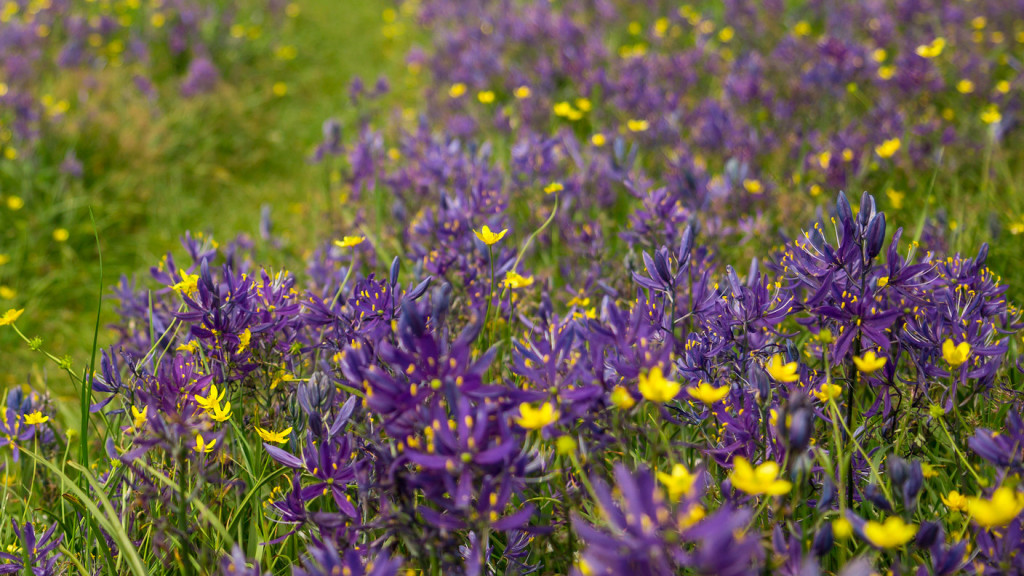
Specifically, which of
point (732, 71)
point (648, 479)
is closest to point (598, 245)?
point (648, 479)

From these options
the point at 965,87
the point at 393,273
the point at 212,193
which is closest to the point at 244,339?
the point at 393,273

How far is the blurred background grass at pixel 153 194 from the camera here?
4359 mm

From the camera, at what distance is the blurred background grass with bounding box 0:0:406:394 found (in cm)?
436

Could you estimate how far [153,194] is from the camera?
5562 millimetres

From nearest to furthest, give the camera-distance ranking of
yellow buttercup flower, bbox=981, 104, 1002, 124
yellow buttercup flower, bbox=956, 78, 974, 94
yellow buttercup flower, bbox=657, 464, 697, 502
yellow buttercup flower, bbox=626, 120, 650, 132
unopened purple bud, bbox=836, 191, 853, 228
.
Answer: yellow buttercup flower, bbox=657, 464, 697, 502
unopened purple bud, bbox=836, 191, 853, 228
yellow buttercup flower, bbox=981, 104, 1002, 124
yellow buttercup flower, bbox=626, 120, 650, 132
yellow buttercup flower, bbox=956, 78, 974, 94

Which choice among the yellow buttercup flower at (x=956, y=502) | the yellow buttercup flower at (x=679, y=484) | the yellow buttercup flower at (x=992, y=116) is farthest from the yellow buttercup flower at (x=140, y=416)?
the yellow buttercup flower at (x=992, y=116)

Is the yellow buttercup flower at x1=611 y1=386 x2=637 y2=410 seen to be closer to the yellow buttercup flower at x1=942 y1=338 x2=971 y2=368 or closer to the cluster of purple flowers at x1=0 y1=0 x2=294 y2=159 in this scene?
the yellow buttercup flower at x1=942 y1=338 x2=971 y2=368

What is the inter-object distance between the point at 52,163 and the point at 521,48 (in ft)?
13.3

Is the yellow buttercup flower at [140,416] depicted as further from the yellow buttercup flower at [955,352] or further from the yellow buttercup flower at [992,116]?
the yellow buttercup flower at [992,116]

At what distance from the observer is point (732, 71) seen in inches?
221

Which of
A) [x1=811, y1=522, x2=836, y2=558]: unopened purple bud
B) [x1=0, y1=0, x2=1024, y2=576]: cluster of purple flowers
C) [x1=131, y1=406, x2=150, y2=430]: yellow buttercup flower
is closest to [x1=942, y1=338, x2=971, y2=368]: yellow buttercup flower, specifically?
[x1=0, y1=0, x2=1024, y2=576]: cluster of purple flowers

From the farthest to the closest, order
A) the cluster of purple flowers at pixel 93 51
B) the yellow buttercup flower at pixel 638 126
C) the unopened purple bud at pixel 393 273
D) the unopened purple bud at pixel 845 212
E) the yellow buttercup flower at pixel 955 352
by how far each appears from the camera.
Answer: the cluster of purple flowers at pixel 93 51 → the yellow buttercup flower at pixel 638 126 → the unopened purple bud at pixel 393 273 → the unopened purple bud at pixel 845 212 → the yellow buttercup flower at pixel 955 352

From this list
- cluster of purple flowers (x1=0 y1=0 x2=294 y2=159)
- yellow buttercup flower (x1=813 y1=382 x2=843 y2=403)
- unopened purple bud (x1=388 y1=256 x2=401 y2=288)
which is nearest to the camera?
yellow buttercup flower (x1=813 y1=382 x2=843 y2=403)

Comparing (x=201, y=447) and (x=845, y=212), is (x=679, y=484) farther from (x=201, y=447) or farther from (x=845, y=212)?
(x=201, y=447)
